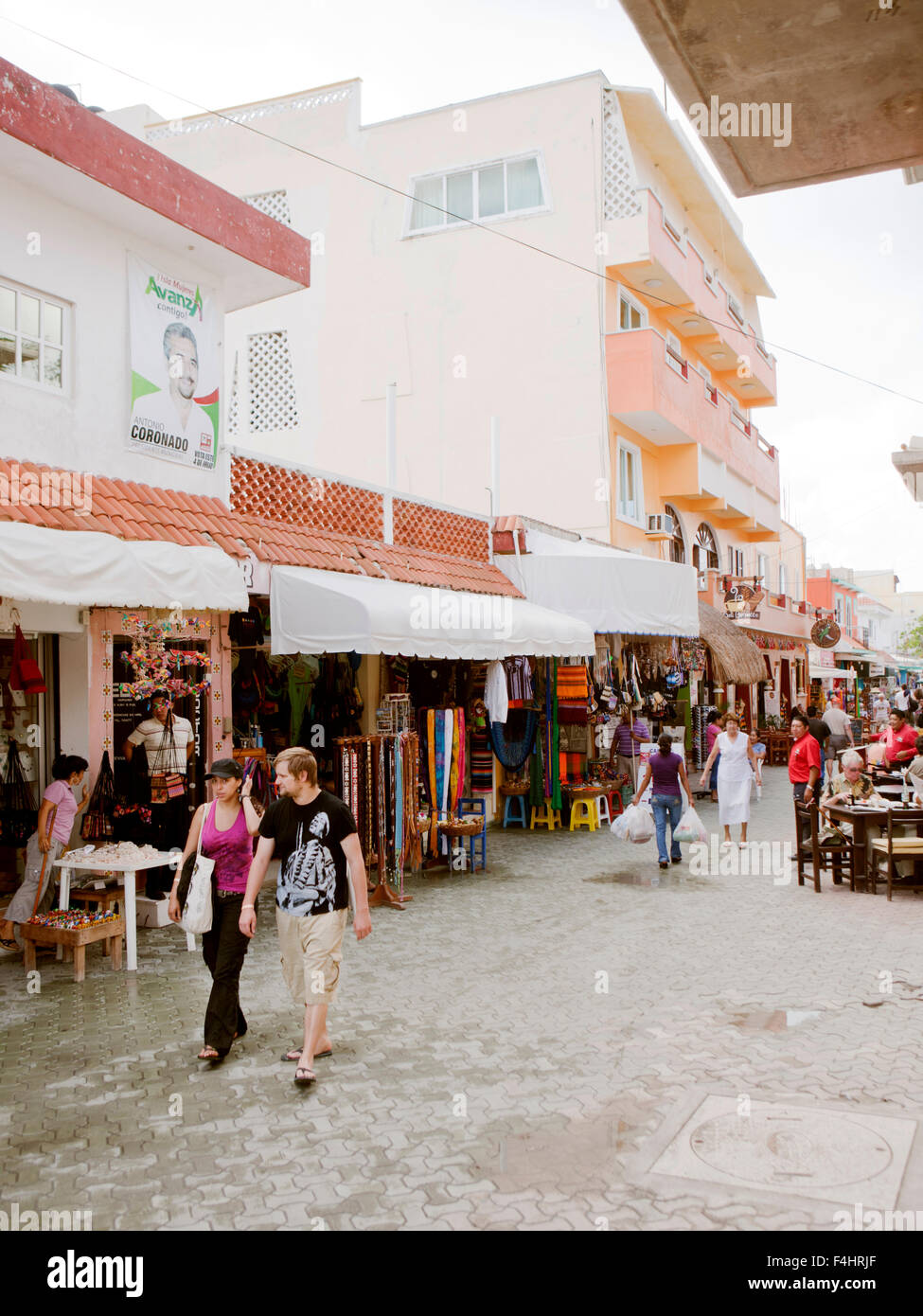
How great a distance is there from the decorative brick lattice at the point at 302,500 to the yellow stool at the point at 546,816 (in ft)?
16.8

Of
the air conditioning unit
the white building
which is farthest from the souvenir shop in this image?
the white building

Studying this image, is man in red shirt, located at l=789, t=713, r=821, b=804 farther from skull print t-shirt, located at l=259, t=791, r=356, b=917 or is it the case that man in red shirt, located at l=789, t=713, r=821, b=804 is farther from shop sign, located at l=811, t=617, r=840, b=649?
shop sign, located at l=811, t=617, r=840, b=649

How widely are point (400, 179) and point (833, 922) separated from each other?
16.5 m

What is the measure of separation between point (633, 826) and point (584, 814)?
3.12 metres

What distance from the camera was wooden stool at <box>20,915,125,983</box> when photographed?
7.39m

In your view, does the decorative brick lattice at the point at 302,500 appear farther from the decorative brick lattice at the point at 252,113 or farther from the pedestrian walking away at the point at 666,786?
the decorative brick lattice at the point at 252,113

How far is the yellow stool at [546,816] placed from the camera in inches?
590

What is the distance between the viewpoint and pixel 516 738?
1452 cm

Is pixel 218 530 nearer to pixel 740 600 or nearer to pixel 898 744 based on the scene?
pixel 898 744

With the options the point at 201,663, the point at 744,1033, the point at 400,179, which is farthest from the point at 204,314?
the point at 400,179

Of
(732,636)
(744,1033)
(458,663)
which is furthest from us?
(732,636)

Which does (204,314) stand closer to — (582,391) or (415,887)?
(415,887)

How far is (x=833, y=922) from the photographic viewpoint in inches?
355

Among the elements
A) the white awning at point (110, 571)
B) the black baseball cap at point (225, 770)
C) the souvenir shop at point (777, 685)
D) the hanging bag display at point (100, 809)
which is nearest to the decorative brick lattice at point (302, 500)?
the white awning at point (110, 571)
